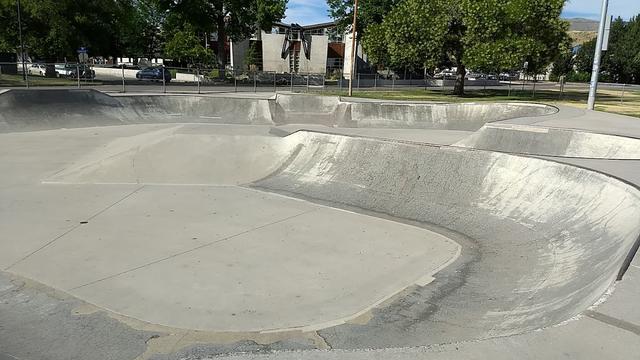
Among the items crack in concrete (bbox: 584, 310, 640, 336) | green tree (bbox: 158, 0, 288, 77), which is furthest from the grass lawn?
crack in concrete (bbox: 584, 310, 640, 336)

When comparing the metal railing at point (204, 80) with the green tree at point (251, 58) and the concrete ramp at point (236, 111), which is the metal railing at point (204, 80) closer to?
the concrete ramp at point (236, 111)

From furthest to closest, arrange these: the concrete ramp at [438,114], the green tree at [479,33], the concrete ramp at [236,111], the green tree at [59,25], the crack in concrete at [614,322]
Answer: the green tree at [59,25] → the green tree at [479,33] → the concrete ramp at [438,114] → the concrete ramp at [236,111] → the crack in concrete at [614,322]

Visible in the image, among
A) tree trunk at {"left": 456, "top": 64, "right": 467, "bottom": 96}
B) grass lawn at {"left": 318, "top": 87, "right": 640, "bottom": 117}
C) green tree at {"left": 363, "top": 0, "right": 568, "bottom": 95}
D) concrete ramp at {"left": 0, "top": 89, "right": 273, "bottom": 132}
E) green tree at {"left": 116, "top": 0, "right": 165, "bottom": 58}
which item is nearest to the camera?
concrete ramp at {"left": 0, "top": 89, "right": 273, "bottom": 132}

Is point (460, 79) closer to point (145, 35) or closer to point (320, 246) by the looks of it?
point (320, 246)

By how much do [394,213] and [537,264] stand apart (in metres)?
3.55

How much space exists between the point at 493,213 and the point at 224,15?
136ft

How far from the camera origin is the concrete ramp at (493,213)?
506 cm

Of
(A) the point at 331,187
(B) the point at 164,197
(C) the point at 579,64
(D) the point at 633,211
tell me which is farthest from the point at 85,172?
(C) the point at 579,64

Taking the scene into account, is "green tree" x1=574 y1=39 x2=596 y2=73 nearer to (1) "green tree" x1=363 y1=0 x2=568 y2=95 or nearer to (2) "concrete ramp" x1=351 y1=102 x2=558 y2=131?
(1) "green tree" x1=363 y1=0 x2=568 y2=95

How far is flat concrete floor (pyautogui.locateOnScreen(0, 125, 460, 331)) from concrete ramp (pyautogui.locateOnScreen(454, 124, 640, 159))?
249 inches

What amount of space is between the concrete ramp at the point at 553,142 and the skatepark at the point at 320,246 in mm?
50

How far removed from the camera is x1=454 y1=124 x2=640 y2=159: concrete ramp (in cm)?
1191

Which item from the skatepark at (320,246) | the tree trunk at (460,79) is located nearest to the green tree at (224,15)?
the tree trunk at (460,79)

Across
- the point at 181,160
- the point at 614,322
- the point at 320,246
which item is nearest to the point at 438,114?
the point at 181,160
